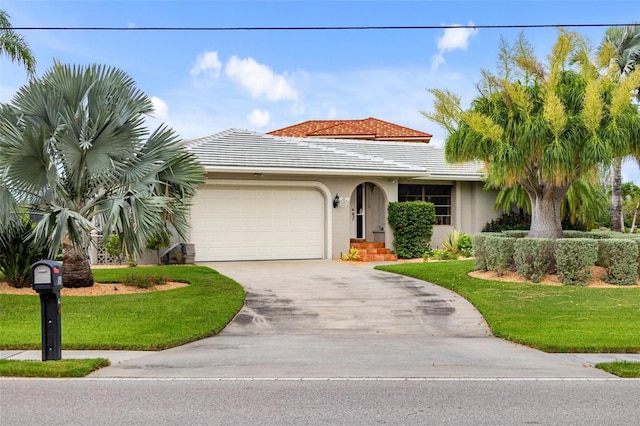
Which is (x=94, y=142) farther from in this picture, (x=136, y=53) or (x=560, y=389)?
(x=560, y=389)

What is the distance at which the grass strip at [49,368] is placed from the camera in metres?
6.77

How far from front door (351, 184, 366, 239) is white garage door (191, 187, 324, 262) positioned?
2112mm

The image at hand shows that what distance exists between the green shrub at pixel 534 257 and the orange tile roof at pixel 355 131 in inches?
698

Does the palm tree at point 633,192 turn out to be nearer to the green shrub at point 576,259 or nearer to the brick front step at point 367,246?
the brick front step at point 367,246

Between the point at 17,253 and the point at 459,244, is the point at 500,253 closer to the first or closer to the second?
the point at 459,244

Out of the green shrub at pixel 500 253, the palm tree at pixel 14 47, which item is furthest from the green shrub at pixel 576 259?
the palm tree at pixel 14 47

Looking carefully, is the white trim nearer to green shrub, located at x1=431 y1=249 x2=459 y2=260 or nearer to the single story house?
the single story house

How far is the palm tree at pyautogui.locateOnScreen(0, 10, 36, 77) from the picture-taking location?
733 inches

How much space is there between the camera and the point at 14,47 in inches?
747

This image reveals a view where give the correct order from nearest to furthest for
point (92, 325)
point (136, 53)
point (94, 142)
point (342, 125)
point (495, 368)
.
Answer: point (495, 368)
point (92, 325)
point (94, 142)
point (136, 53)
point (342, 125)

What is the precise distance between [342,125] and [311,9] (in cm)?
1878

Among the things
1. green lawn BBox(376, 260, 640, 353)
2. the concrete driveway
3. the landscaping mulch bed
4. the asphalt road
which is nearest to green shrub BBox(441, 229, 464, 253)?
green lawn BBox(376, 260, 640, 353)

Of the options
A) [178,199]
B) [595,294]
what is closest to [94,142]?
[178,199]

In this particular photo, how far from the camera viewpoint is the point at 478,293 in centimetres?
1263
